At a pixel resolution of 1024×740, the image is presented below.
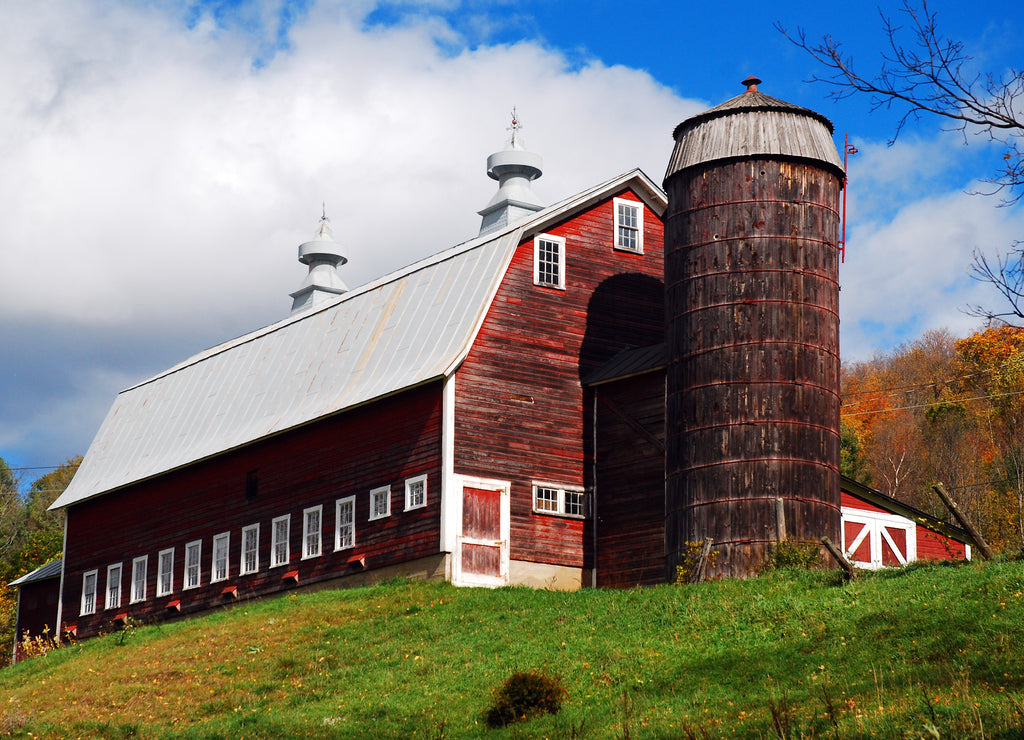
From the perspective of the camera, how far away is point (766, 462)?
989 inches

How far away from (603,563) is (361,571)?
521 cm

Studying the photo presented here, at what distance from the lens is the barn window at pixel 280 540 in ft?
107

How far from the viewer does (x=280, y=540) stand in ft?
108

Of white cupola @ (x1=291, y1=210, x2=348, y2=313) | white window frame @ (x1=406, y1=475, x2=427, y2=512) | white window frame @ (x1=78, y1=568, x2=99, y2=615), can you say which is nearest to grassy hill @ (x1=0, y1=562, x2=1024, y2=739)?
white window frame @ (x1=406, y1=475, x2=427, y2=512)

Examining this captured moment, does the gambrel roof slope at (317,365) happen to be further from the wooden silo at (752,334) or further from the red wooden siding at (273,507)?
the wooden silo at (752,334)

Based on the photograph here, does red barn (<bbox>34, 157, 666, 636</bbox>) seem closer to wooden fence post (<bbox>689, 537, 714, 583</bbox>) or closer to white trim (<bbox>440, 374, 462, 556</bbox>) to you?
white trim (<bbox>440, 374, 462, 556</bbox>)

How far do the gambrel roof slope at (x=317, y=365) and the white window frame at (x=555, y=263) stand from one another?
263 millimetres

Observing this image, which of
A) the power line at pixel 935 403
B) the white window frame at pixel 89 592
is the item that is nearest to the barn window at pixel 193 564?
the white window frame at pixel 89 592

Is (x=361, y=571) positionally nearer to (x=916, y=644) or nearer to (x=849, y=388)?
(x=916, y=644)

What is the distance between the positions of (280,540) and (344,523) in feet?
9.15

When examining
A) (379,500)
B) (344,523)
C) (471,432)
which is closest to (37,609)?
(344,523)

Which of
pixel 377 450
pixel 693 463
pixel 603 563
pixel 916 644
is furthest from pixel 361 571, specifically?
pixel 916 644

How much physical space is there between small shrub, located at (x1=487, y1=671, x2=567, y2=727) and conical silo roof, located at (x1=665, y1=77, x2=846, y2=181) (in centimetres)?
1270

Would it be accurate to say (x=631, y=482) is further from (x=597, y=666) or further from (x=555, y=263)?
(x=597, y=666)
